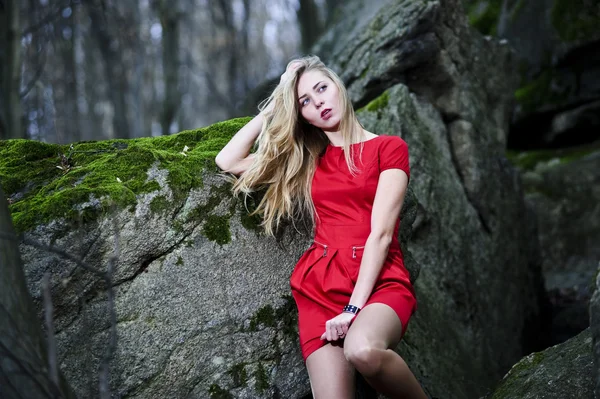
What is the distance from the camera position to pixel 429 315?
5.02 meters

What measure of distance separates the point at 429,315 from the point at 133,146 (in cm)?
269

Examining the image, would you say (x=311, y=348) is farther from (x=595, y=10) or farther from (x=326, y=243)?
(x=595, y=10)

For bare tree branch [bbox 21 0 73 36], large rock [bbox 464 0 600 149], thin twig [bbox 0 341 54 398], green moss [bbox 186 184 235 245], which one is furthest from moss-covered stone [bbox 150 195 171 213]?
large rock [bbox 464 0 600 149]

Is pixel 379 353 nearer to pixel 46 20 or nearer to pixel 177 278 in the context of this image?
pixel 177 278

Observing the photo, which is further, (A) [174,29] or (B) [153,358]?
(A) [174,29]

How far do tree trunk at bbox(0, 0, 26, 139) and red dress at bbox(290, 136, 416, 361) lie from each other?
5.55 m

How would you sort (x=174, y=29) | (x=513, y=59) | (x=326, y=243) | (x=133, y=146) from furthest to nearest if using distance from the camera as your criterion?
(x=174, y=29)
(x=513, y=59)
(x=133, y=146)
(x=326, y=243)

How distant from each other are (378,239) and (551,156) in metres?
7.41

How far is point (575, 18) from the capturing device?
9844mm

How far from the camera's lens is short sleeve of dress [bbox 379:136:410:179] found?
351cm

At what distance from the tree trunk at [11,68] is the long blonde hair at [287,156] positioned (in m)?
5.12

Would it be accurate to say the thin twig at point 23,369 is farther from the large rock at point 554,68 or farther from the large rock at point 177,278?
the large rock at point 554,68

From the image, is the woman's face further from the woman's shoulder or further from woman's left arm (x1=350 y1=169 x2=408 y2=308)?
woman's left arm (x1=350 y1=169 x2=408 y2=308)

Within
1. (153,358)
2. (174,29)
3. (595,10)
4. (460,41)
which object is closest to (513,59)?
(460,41)
